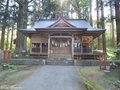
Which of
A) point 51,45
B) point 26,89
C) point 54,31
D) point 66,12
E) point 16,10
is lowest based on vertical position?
point 26,89

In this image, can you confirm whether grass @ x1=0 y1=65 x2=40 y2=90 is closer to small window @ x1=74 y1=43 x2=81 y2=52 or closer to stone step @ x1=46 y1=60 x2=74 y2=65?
stone step @ x1=46 y1=60 x2=74 y2=65

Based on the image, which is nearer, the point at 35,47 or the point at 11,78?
the point at 11,78

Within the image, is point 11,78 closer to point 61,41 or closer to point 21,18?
point 61,41

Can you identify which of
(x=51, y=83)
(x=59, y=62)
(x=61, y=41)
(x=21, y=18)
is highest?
(x=21, y=18)

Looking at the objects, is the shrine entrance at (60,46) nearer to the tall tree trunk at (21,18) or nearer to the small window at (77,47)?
the small window at (77,47)

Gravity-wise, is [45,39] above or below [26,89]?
above

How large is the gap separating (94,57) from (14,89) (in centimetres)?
1215

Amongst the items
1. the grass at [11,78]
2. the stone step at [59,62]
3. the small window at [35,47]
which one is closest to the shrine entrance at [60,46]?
the small window at [35,47]

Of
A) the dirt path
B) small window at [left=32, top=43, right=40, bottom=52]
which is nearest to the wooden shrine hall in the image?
small window at [left=32, top=43, right=40, bottom=52]

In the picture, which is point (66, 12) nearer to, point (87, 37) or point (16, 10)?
point (16, 10)

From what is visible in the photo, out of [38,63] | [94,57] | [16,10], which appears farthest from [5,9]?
[94,57]

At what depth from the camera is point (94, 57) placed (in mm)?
15859

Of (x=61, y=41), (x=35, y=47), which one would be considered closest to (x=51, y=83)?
(x=61, y=41)

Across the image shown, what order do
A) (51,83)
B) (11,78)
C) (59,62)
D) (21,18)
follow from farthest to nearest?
(21,18), (59,62), (11,78), (51,83)
